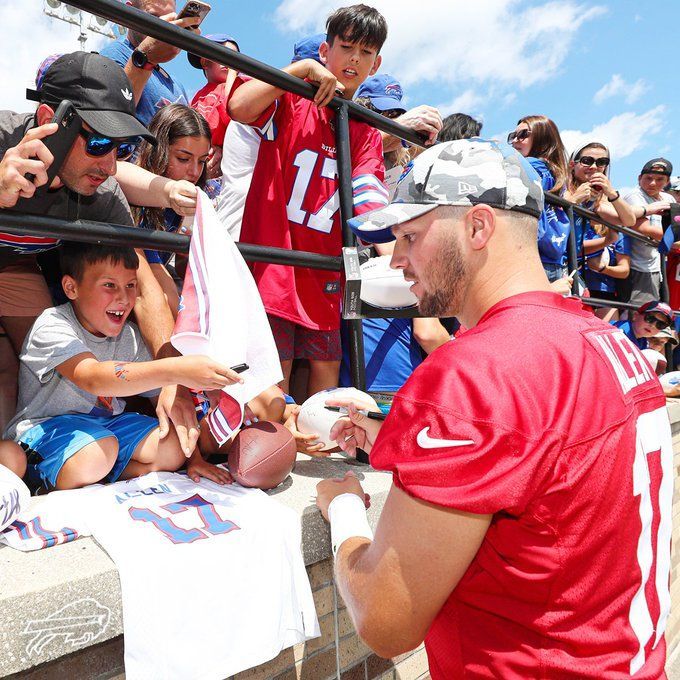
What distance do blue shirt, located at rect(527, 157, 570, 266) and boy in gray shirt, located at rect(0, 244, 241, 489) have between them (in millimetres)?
2839

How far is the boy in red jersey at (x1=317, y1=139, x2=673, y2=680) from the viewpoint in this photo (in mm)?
1062

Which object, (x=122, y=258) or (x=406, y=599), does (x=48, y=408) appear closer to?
(x=122, y=258)

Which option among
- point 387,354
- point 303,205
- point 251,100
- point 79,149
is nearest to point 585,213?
point 387,354

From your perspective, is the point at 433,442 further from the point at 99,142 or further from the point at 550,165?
the point at 550,165

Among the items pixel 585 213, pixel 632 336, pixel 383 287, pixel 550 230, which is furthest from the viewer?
pixel 632 336

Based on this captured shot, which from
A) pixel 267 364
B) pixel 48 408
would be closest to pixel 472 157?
pixel 267 364

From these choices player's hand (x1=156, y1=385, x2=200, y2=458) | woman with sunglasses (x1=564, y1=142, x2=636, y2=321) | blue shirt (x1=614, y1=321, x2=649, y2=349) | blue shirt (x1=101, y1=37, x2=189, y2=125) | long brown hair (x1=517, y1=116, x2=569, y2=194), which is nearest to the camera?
player's hand (x1=156, y1=385, x2=200, y2=458)

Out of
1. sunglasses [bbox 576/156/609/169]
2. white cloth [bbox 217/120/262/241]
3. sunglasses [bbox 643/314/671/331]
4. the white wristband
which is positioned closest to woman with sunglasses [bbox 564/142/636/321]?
sunglasses [bbox 576/156/609/169]

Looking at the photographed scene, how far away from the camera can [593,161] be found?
490 cm

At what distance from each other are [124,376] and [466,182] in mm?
1070

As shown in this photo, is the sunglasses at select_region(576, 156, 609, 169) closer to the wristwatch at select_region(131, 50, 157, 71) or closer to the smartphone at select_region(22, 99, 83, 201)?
the wristwatch at select_region(131, 50, 157, 71)

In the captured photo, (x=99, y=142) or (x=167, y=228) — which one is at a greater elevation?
(x=99, y=142)

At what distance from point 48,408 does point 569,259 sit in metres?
3.48

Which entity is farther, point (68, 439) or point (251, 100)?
point (251, 100)
